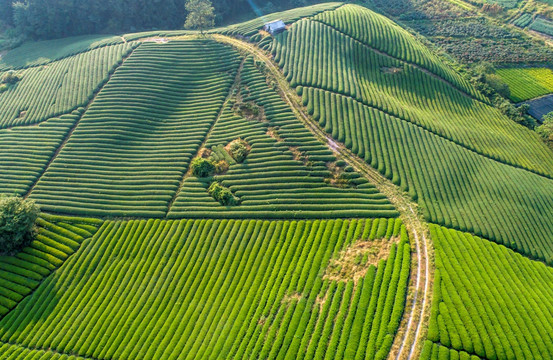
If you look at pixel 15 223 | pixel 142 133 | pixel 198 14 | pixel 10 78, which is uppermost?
A: pixel 198 14

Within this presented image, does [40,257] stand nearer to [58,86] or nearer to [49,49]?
[58,86]

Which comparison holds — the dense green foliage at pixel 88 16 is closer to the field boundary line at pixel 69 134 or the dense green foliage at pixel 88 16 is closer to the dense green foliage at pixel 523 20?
the field boundary line at pixel 69 134

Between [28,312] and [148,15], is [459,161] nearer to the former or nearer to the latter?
[28,312]

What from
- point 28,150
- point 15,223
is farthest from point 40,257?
point 28,150

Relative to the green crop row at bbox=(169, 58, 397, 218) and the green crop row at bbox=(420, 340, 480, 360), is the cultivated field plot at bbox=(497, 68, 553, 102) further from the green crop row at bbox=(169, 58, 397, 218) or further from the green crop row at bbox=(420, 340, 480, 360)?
the green crop row at bbox=(420, 340, 480, 360)

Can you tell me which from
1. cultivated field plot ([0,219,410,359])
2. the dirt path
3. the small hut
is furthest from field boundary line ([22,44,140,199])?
the small hut
